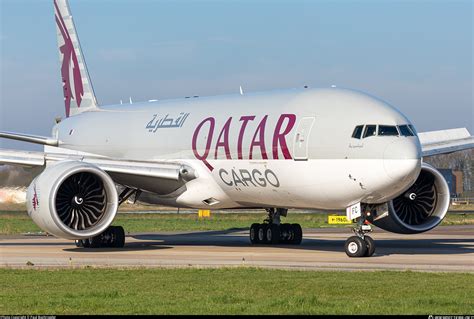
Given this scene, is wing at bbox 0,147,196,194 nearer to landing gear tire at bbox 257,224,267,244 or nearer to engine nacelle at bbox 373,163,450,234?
landing gear tire at bbox 257,224,267,244

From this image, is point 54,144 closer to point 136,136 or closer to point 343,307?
point 136,136

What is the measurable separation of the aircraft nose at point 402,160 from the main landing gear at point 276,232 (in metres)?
8.58

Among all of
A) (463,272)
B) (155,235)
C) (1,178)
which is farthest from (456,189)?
(463,272)

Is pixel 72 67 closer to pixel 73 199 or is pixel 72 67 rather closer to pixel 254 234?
pixel 254 234

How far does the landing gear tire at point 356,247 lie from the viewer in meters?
25.6

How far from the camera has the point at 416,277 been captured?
1970cm

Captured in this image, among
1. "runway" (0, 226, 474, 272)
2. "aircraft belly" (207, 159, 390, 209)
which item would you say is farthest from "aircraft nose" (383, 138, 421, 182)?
"runway" (0, 226, 474, 272)

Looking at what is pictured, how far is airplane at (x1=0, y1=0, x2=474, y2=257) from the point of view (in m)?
25.8

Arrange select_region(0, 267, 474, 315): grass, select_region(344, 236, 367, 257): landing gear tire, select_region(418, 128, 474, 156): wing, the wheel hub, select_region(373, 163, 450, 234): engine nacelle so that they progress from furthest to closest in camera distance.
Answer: select_region(418, 128, 474, 156): wing → select_region(373, 163, 450, 234): engine nacelle → the wheel hub → select_region(344, 236, 367, 257): landing gear tire → select_region(0, 267, 474, 315): grass

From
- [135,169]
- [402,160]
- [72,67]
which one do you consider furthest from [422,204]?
[72,67]

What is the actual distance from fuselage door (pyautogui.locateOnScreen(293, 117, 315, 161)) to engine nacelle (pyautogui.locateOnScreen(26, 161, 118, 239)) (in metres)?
5.35

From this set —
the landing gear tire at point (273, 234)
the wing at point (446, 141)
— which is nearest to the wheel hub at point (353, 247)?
the wing at point (446, 141)

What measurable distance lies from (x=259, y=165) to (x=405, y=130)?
458cm

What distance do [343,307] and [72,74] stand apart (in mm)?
28074
